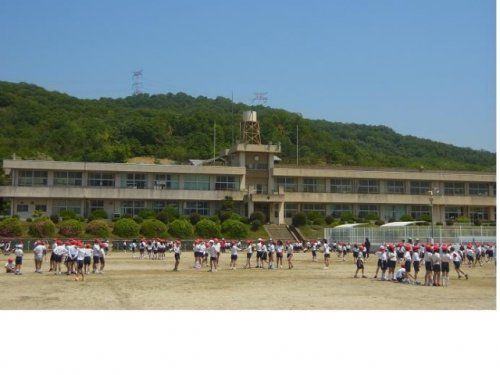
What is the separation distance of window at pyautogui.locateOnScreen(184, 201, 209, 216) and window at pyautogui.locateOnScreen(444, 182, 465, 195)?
2510cm

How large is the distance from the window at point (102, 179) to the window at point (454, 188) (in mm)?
33645

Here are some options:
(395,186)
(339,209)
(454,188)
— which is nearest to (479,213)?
(454,188)

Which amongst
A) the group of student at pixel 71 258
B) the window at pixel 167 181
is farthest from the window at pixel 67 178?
the group of student at pixel 71 258

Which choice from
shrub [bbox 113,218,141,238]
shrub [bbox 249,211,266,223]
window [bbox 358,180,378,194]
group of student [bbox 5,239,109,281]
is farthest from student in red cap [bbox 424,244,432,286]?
window [bbox 358,180,378,194]

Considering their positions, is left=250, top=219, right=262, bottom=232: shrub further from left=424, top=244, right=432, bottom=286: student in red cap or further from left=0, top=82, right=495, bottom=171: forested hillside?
left=424, top=244, right=432, bottom=286: student in red cap

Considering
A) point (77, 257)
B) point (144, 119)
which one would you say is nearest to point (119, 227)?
point (77, 257)

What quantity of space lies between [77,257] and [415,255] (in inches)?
463

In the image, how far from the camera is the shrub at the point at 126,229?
45125 millimetres

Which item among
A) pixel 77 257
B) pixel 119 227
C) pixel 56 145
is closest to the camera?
pixel 77 257

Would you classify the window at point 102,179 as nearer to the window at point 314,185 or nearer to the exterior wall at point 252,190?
the exterior wall at point 252,190

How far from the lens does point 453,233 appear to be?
36.6 meters

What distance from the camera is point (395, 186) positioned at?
6081 cm

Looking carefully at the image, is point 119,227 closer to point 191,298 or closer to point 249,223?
A: point 249,223

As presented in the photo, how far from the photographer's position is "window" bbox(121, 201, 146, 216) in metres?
54.0
